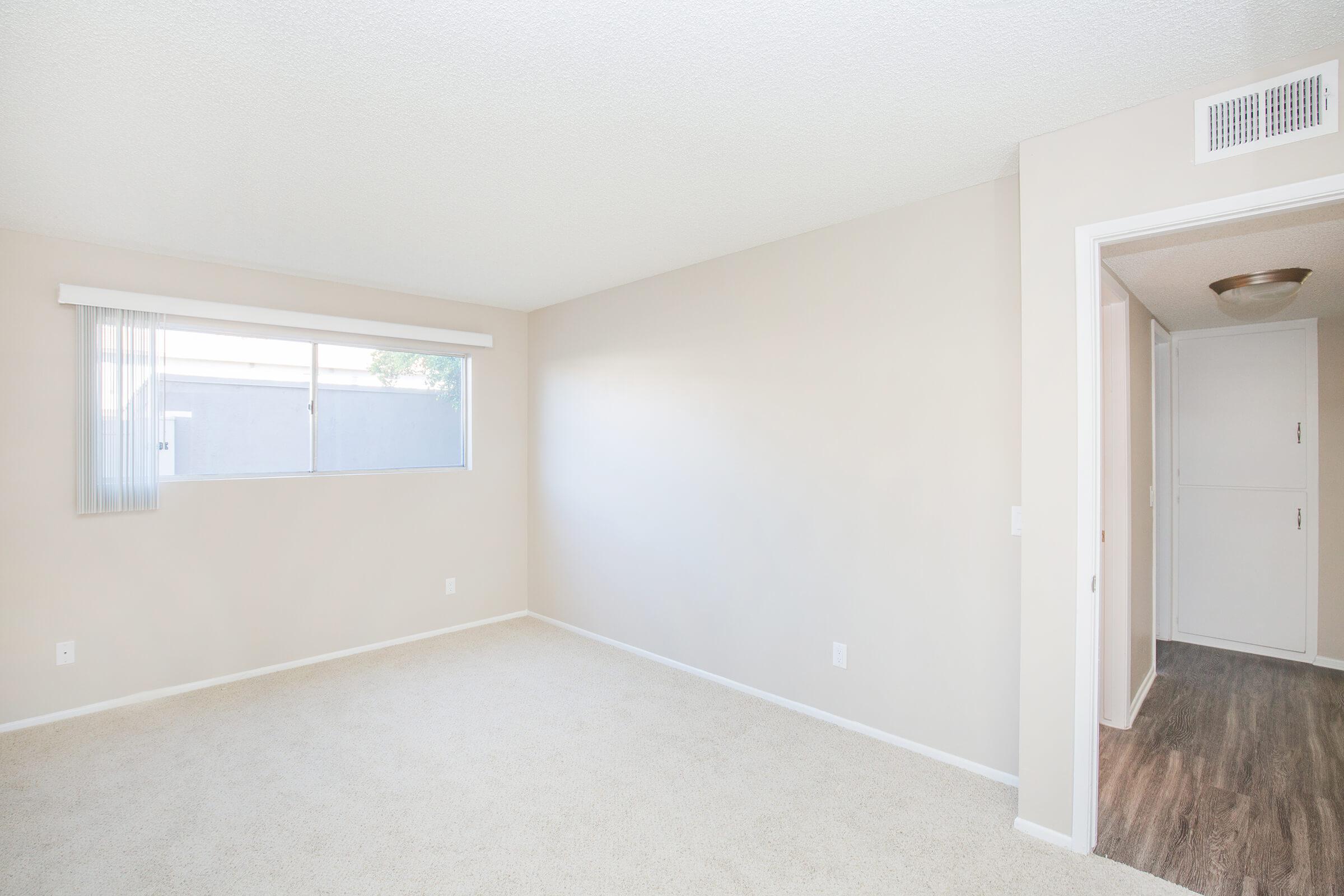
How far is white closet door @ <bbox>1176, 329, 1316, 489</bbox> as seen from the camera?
162 inches

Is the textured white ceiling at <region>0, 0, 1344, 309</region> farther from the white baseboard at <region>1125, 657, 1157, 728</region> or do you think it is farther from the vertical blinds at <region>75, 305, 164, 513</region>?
the white baseboard at <region>1125, 657, 1157, 728</region>

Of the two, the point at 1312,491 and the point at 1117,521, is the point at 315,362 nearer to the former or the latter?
the point at 1117,521

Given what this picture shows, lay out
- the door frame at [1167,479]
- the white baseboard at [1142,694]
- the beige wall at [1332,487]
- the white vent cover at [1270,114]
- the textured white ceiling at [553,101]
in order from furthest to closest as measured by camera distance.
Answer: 1. the door frame at [1167,479]
2. the beige wall at [1332,487]
3. the white baseboard at [1142,694]
4. the white vent cover at [1270,114]
5. the textured white ceiling at [553,101]

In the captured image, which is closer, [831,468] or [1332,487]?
[831,468]

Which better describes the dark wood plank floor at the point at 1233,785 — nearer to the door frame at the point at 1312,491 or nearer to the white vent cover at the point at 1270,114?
the door frame at the point at 1312,491

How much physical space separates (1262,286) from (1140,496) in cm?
119

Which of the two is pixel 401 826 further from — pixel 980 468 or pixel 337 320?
pixel 337 320

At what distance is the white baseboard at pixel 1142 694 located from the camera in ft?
10.5

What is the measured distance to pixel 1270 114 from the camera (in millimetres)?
1771

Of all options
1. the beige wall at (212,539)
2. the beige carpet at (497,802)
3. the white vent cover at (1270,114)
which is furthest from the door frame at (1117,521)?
the beige wall at (212,539)

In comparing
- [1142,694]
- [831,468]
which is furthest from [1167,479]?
[831,468]

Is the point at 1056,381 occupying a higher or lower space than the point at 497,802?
higher

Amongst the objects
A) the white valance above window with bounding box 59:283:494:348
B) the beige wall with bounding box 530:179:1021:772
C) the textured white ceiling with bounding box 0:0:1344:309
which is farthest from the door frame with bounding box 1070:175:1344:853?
the white valance above window with bounding box 59:283:494:348

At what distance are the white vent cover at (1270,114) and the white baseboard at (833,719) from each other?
234cm
